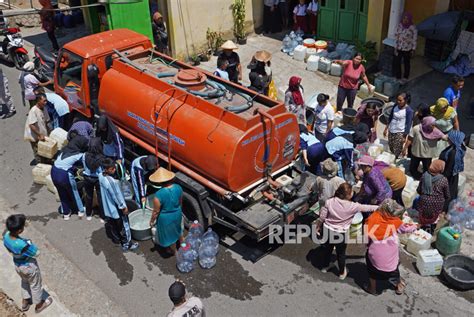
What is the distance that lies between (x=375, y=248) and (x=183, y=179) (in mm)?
3030

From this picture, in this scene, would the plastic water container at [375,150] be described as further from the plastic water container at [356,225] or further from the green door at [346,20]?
the green door at [346,20]

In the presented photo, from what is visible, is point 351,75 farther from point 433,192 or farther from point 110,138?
point 110,138

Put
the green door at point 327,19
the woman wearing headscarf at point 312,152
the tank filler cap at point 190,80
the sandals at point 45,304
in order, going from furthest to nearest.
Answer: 1. the green door at point 327,19
2. the woman wearing headscarf at point 312,152
3. the tank filler cap at point 190,80
4. the sandals at point 45,304

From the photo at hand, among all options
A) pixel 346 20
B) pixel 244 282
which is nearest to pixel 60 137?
pixel 244 282

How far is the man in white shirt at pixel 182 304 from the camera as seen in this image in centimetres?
507

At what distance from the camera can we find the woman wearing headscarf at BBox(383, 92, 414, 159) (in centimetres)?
931

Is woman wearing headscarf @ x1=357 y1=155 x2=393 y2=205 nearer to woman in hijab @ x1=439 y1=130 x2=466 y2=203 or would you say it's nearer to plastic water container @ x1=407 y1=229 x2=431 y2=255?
plastic water container @ x1=407 y1=229 x2=431 y2=255

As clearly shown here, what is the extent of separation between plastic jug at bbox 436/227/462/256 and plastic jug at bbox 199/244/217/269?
3402mm

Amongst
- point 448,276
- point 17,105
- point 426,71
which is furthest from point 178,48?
point 448,276

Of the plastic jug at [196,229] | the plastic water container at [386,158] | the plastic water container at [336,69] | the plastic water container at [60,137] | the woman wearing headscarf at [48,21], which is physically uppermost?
the woman wearing headscarf at [48,21]

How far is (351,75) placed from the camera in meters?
10.8

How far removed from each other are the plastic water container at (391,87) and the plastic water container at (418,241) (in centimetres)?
526

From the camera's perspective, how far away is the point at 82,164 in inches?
328

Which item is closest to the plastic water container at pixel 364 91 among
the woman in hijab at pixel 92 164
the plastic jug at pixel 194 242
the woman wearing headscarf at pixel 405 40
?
the woman wearing headscarf at pixel 405 40
